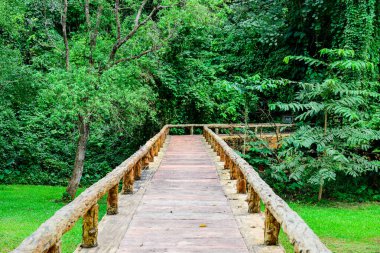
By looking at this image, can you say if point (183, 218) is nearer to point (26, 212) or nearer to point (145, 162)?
point (145, 162)

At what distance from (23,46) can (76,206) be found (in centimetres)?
2093

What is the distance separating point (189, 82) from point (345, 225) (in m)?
12.1

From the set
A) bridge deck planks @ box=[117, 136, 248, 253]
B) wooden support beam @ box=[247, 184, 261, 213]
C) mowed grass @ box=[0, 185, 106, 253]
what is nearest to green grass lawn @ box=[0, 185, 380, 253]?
mowed grass @ box=[0, 185, 106, 253]

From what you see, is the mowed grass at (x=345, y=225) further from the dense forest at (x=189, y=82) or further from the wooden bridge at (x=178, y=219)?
the wooden bridge at (x=178, y=219)

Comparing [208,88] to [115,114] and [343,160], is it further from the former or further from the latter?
[343,160]

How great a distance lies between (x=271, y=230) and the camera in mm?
5113

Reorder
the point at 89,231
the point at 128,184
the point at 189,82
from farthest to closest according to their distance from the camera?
the point at 189,82
the point at 128,184
the point at 89,231

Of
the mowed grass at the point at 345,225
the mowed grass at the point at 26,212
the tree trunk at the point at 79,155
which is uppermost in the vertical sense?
the tree trunk at the point at 79,155

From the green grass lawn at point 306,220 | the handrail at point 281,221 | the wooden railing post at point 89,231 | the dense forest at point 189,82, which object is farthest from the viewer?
the dense forest at point 189,82

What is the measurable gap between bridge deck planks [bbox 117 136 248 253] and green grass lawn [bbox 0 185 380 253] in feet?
9.99

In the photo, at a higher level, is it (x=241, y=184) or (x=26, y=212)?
(x=241, y=184)

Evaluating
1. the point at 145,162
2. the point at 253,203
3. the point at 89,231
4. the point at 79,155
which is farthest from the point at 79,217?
the point at 79,155

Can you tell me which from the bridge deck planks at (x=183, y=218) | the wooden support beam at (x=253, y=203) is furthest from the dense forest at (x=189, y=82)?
the wooden support beam at (x=253, y=203)

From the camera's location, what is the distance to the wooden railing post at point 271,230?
509 centimetres
